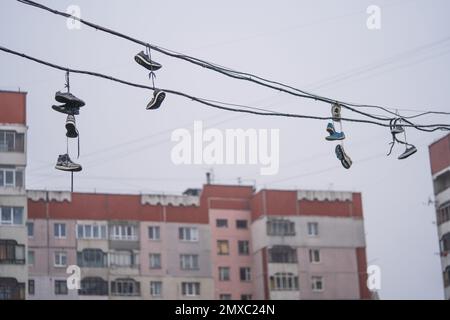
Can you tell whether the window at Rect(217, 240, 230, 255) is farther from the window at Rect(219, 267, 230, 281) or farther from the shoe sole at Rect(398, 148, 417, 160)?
the shoe sole at Rect(398, 148, 417, 160)

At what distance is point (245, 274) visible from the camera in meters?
77.7

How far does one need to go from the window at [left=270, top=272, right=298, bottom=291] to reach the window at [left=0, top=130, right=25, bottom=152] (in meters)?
21.7

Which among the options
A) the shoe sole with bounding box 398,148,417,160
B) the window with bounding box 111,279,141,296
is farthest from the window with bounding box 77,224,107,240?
the shoe sole with bounding box 398,148,417,160

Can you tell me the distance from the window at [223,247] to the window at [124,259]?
22.8 feet

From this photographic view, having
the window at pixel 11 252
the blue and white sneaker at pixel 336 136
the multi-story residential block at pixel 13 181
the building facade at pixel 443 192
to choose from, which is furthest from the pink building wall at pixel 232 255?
the blue and white sneaker at pixel 336 136

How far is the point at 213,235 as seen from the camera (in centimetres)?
7762

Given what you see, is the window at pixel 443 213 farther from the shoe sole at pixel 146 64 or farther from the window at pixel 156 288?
the shoe sole at pixel 146 64

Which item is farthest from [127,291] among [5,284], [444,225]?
[444,225]

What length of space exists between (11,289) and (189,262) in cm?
1820

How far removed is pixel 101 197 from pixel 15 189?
11293 mm

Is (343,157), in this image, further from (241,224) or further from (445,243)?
(241,224)

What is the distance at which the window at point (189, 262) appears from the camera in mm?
75812
